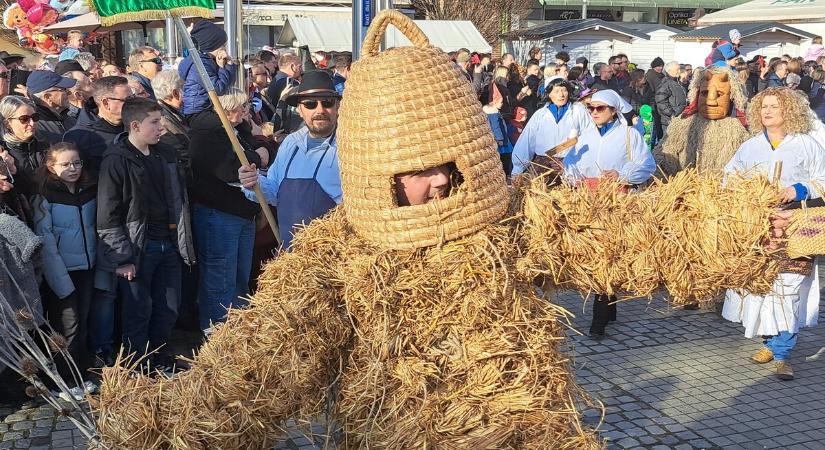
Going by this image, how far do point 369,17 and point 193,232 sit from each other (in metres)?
2.94

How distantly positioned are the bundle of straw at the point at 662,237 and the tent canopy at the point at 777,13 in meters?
36.6

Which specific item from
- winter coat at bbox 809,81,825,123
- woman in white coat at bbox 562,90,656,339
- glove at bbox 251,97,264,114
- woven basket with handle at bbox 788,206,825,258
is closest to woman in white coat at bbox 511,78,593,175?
woman in white coat at bbox 562,90,656,339

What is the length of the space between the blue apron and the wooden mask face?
15.2ft

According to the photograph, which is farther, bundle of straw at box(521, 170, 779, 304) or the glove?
the glove

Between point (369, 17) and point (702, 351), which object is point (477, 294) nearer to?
point (702, 351)

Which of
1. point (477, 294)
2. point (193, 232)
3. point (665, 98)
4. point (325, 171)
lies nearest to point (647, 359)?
point (325, 171)

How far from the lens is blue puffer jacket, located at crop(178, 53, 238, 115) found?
25.8 feet

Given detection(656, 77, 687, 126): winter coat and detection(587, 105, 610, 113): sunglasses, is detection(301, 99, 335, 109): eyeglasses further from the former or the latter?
detection(656, 77, 687, 126): winter coat

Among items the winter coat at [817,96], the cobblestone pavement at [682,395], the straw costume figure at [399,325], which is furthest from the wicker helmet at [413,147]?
the winter coat at [817,96]

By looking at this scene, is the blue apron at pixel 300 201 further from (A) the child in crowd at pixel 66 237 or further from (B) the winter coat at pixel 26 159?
(B) the winter coat at pixel 26 159

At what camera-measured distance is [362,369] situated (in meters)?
2.59

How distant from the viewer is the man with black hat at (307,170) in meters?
4.89

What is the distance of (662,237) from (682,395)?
3.41 m

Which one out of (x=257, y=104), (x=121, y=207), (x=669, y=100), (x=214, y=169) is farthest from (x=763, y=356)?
(x=669, y=100)
